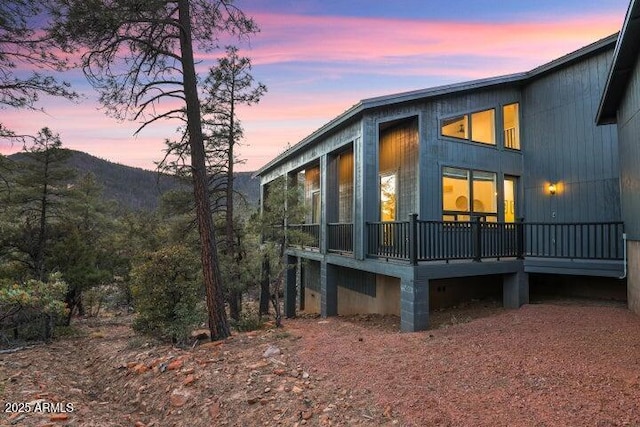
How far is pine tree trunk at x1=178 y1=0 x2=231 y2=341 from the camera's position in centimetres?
807

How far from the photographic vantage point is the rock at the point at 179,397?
501 cm

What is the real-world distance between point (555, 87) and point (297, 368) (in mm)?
10397

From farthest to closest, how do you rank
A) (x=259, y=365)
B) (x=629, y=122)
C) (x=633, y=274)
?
(x=629, y=122)
(x=633, y=274)
(x=259, y=365)

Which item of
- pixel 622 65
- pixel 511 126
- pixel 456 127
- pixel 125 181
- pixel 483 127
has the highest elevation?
pixel 125 181

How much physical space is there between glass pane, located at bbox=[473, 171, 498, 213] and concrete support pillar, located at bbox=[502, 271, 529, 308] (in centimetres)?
211

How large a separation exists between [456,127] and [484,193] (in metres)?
2.08

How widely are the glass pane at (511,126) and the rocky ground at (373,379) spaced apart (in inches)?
201

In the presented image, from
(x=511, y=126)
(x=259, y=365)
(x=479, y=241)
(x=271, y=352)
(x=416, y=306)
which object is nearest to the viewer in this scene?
(x=259, y=365)

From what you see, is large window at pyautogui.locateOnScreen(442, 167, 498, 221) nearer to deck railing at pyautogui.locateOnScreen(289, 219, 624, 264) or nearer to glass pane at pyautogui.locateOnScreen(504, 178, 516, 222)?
glass pane at pyautogui.locateOnScreen(504, 178, 516, 222)

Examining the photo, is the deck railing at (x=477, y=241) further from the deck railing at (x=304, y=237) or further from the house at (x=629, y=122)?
the deck railing at (x=304, y=237)

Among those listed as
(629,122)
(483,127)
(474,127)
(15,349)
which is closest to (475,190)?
(474,127)

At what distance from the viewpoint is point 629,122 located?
736cm

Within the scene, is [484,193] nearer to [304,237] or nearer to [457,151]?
[457,151]

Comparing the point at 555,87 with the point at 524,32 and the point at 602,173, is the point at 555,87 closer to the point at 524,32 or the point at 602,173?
Result: the point at 602,173
